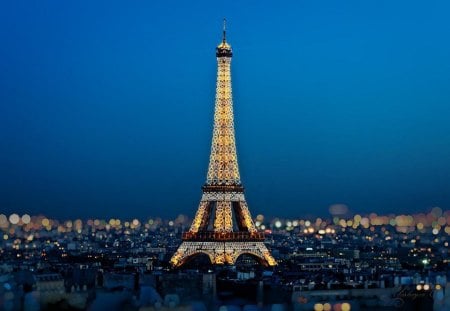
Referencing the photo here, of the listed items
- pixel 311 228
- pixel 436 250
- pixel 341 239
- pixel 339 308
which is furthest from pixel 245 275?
pixel 311 228

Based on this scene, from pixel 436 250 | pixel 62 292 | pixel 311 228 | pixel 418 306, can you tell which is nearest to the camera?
pixel 418 306

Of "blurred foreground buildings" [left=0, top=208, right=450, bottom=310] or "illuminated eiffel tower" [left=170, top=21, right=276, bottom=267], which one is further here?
"illuminated eiffel tower" [left=170, top=21, right=276, bottom=267]

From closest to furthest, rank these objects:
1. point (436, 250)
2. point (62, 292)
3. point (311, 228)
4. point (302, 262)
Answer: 1. point (62, 292)
2. point (302, 262)
3. point (436, 250)
4. point (311, 228)

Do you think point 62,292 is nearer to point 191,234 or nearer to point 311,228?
point 191,234

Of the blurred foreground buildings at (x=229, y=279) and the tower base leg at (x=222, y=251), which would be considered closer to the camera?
the blurred foreground buildings at (x=229, y=279)

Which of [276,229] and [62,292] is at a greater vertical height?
[276,229]

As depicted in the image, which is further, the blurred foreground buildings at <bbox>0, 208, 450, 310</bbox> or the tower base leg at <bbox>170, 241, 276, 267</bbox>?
the tower base leg at <bbox>170, 241, 276, 267</bbox>

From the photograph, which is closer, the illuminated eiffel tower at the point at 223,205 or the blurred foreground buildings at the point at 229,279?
→ the blurred foreground buildings at the point at 229,279

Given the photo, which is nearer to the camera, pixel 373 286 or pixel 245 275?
pixel 373 286
